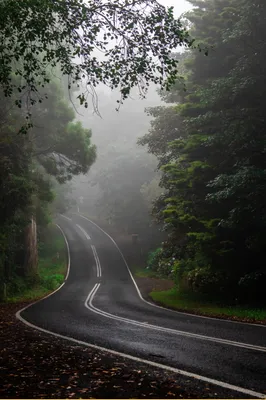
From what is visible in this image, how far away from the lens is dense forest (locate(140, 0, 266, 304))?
46.3 ft

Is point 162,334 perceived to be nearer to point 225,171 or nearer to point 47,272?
point 225,171

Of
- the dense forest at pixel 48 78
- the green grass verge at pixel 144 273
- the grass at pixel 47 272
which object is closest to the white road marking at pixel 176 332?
the dense forest at pixel 48 78

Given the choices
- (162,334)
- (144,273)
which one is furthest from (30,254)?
(162,334)

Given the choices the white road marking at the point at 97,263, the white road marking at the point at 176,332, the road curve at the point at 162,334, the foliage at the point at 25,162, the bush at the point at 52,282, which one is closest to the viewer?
the road curve at the point at 162,334

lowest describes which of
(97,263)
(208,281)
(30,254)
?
(208,281)

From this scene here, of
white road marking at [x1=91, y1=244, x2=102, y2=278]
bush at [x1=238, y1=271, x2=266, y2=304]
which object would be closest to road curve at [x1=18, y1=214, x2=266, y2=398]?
bush at [x1=238, y1=271, x2=266, y2=304]

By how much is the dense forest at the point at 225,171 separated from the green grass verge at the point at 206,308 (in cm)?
80

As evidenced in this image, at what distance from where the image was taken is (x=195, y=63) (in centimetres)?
2078

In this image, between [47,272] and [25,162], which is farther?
[47,272]

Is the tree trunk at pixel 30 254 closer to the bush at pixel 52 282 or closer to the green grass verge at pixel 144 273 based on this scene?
the bush at pixel 52 282

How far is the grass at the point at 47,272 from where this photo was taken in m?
22.9

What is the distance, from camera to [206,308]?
15.5 meters

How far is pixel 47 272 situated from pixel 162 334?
23.9 m

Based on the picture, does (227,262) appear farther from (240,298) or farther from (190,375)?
(190,375)
